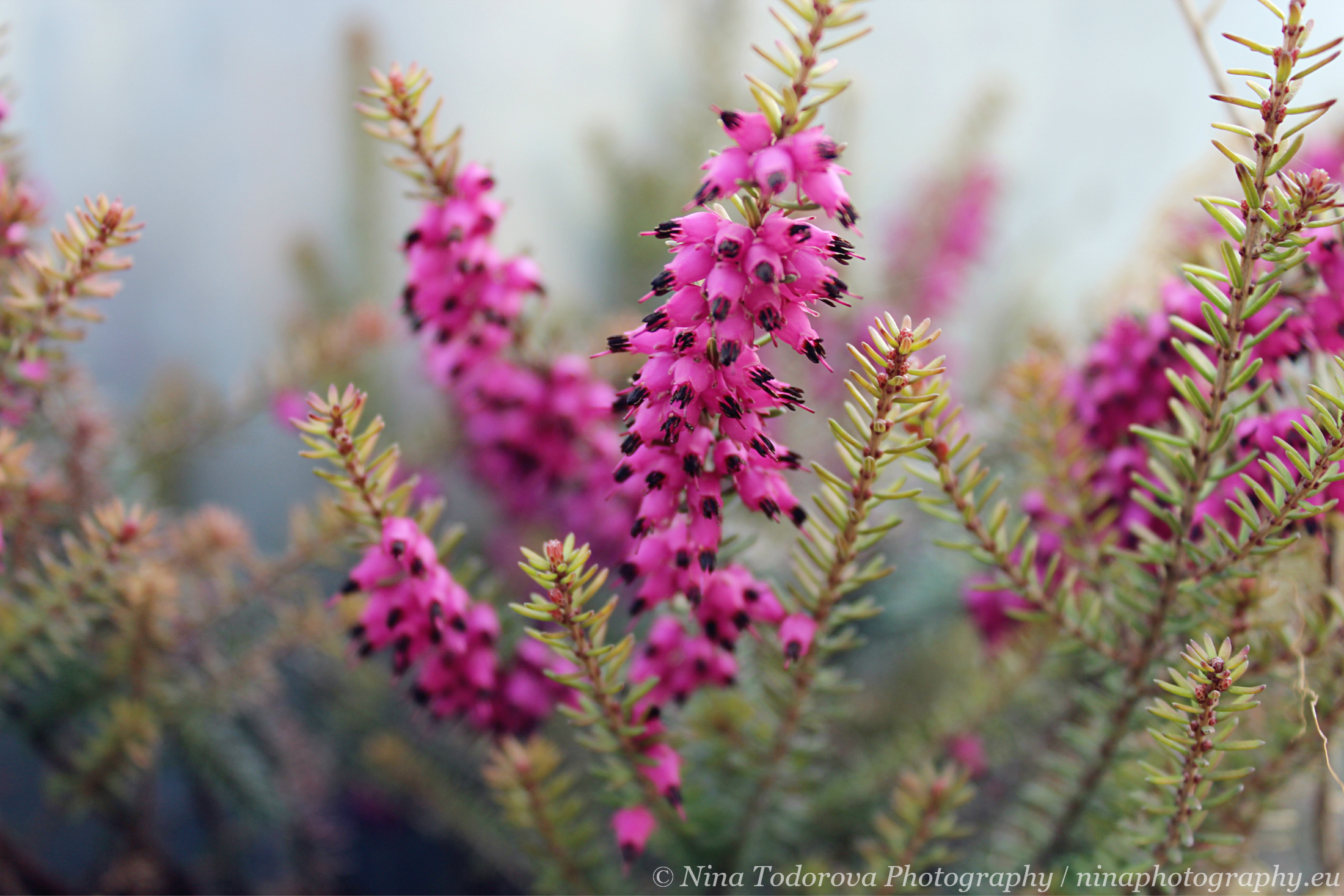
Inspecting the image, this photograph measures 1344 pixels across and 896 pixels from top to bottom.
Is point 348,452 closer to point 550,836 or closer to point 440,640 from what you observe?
point 440,640

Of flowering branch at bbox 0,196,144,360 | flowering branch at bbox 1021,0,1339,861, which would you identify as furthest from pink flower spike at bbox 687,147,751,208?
flowering branch at bbox 0,196,144,360

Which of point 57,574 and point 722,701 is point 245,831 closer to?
point 57,574

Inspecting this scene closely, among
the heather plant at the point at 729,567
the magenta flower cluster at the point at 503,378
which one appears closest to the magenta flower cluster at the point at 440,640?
the heather plant at the point at 729,567

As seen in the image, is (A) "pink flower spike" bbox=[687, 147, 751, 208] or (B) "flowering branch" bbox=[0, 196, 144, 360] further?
(B) "flowering branch" bbox=[0, 196, 144, 360]

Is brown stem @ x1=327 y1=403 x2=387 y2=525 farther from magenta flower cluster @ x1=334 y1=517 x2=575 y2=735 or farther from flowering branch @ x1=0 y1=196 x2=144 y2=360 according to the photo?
flowering branch @ x1=0 y1=196 x2=144 y2=360

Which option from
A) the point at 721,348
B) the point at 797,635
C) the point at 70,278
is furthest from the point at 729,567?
the point at 70,278

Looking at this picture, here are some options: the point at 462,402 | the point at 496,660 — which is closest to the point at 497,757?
the point at 496,660

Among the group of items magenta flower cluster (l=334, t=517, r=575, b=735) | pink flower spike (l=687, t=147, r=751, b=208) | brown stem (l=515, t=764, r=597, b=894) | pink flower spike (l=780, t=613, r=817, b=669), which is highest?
pink flower spike (l=687, t=147, r=751, b=208)

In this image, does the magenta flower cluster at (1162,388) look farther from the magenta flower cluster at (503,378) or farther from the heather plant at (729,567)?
the magenta flower cluster at (503,378)
